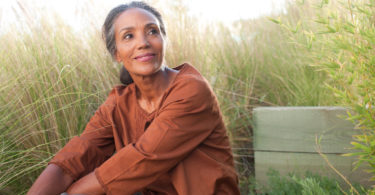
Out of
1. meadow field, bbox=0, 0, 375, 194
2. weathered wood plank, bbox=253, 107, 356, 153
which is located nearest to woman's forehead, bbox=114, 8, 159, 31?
meadow field, bbox=0, 0, 375, 194

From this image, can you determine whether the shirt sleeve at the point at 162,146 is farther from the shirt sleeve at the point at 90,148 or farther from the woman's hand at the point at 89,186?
the shirt sleeve at the point at 90,148

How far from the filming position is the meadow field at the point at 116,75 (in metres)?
2.25

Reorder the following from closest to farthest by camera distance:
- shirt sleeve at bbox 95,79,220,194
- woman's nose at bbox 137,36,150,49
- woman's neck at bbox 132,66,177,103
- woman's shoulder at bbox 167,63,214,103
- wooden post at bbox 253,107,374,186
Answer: shirt sleeve at bbox 95,79,220,194 → woman's shoulder at bbox 167,63,214,103 → woman's nose at bbox 137,36,150,49 → woman's neck at bbox 132,66,177,103 → wooden post at bbox 253,107,374,186

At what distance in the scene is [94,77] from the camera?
2.92 m

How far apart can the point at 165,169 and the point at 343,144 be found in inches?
51.8

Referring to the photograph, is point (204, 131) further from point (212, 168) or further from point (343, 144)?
point (343, 144)

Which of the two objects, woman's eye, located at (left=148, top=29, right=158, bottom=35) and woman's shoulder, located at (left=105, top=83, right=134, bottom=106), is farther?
woman's shoulder, located at (left=105, top=83, right=134, bottom=106)

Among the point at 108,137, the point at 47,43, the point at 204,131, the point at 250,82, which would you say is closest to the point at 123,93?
the point at 108,137

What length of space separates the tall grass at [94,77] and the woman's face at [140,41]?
394 millimetres

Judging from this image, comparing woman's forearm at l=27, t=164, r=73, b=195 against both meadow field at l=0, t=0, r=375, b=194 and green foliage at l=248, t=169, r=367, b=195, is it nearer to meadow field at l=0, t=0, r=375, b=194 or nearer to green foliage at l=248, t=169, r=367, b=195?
meadow field at l=0, t=0, r=375, b=194

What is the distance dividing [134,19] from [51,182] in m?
0.96

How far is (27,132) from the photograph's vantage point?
2.33 meters

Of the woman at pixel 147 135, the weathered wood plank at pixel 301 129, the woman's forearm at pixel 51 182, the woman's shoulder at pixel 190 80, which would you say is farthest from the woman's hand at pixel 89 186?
the weathered wood plank at pixel 301 129

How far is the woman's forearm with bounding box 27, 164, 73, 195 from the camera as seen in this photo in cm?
191
